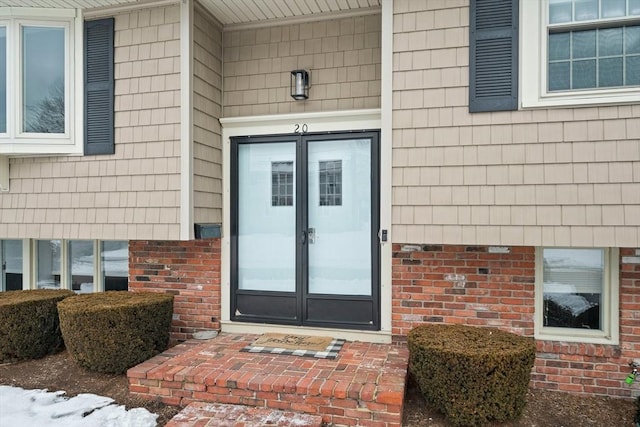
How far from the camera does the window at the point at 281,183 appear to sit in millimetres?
4566

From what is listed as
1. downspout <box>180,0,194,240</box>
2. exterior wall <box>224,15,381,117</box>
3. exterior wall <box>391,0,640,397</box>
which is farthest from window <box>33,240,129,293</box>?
exterior wall <box>391,0,640,397</box>

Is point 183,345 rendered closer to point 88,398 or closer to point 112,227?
point 88,398

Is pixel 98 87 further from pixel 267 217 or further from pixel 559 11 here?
pixel 559 11

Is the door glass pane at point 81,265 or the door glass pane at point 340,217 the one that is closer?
the door glass pane at point 340,217

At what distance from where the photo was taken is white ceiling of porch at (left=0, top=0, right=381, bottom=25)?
4207 millimetres

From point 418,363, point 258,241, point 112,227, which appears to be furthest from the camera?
point 258,241

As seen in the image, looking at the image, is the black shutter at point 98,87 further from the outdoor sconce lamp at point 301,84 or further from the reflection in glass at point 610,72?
the reflection in glass at point 610,72

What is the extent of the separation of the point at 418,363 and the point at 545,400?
1256 mm

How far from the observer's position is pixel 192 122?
13.8ft

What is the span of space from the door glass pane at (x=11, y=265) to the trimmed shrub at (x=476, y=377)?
5154 millimetres

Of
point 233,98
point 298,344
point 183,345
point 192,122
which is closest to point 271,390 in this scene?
point 298,344

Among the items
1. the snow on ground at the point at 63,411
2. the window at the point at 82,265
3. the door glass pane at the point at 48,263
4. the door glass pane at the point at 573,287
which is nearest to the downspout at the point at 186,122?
the window at the point at 82,265

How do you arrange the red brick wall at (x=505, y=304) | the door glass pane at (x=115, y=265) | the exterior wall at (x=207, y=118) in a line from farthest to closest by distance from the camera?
1. the door glass pane at (x=115, y=265)
2. the exterior wall at (x=207, y=118)
3. the red brick wall at (x=505, y=304)

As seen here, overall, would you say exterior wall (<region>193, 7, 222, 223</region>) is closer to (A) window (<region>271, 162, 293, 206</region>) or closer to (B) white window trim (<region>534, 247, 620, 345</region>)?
(A) window (<region>271, 162, 293, 206</region>)
